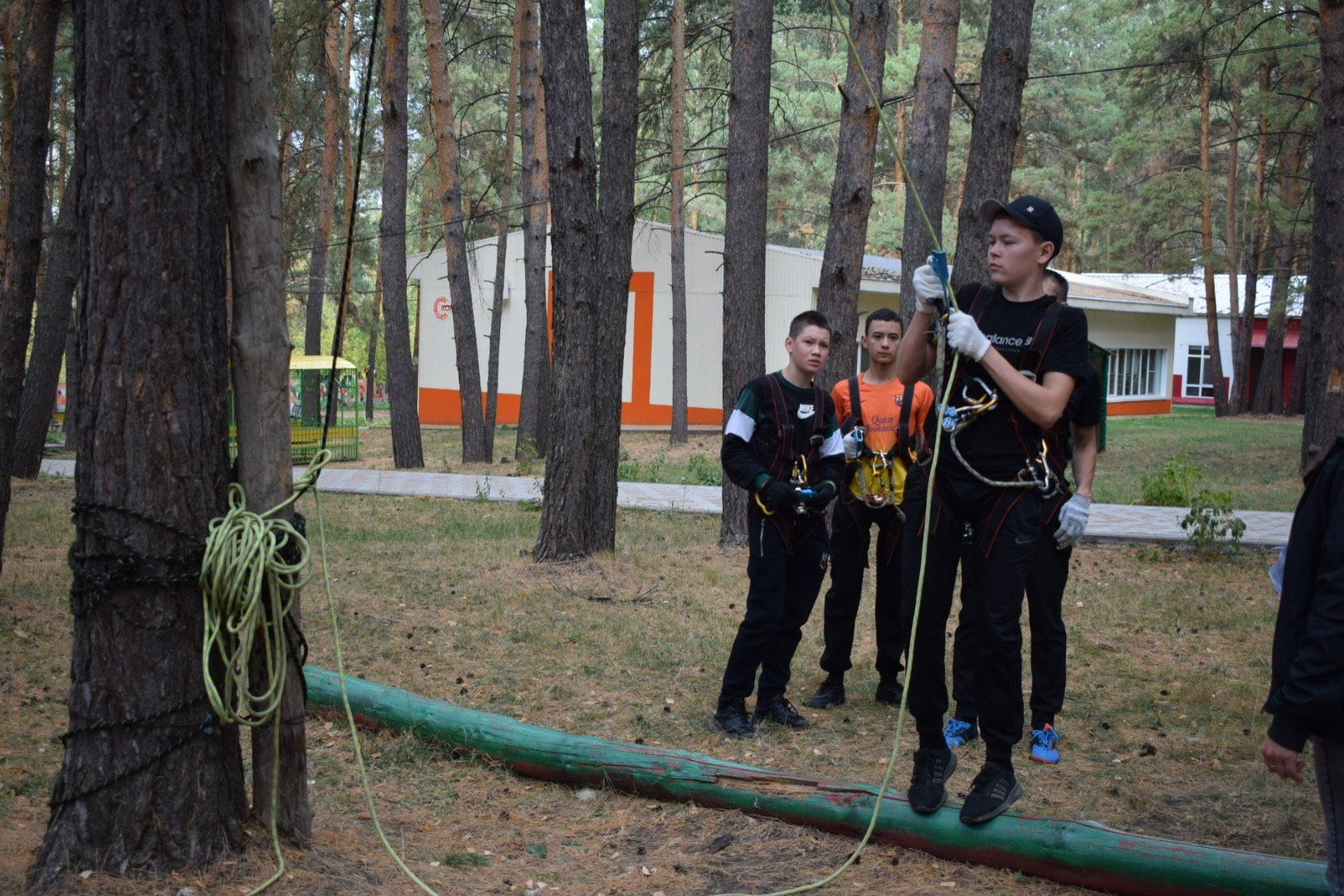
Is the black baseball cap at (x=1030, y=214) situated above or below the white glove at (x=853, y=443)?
above

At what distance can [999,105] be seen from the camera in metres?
9.66

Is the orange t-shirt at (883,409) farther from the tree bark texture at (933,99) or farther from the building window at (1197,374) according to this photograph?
the building window at (1197,374)

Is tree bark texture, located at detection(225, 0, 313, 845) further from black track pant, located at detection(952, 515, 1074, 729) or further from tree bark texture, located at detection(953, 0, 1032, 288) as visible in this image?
tree bark texture, located at detection(953, 0, 1032, 288)

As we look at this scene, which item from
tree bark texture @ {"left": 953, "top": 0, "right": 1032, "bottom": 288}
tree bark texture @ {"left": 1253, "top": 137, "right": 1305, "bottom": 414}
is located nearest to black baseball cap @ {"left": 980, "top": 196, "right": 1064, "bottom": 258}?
tree bark texture @ {"left": 953, "top": 0, "right": 1032, "bottom": 288}

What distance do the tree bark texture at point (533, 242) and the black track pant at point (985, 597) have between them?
1674cm

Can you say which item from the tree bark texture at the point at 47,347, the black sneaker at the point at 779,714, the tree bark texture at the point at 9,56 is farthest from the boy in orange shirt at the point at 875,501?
the tree bark texture at the point at 47,347

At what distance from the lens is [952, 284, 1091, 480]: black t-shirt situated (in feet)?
14.1

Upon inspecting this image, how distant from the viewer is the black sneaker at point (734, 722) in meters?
5.88

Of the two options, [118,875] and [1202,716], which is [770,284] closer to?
[1202,716]

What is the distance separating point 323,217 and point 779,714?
1097 inches

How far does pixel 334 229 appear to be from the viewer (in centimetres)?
3969

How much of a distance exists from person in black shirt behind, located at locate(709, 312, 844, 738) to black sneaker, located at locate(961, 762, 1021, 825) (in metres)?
1.57

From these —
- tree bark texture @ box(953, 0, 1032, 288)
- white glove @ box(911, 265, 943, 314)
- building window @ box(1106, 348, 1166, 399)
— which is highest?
tree bark texture @ box(953, 0, 1032, 288)

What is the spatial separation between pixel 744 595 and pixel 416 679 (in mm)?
3175
